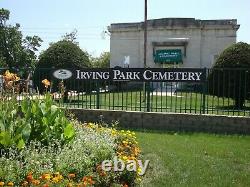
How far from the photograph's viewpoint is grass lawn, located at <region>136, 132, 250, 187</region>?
6727 mm

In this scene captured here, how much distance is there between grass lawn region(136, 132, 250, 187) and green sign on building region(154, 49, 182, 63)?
28.8 metres

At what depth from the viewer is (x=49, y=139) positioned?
23.1 feet

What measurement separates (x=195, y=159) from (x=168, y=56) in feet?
104

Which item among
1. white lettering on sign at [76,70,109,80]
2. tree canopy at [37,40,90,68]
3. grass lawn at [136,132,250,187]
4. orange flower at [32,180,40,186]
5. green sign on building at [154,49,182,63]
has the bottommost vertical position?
grass lawn at [136,132,250,187]

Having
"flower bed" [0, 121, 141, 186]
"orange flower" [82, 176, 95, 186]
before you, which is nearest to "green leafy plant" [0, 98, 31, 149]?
"flower bed" [0, 121, 141, 186]

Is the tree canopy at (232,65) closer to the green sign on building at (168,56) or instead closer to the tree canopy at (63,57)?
the tree canopy at (63,57)

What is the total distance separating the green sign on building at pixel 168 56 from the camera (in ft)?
128

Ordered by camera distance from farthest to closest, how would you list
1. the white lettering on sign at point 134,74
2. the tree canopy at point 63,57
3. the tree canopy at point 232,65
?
the tree canopy at point 63,57
the tree canopy at point 232,65
the white lettering on sign at point 134,74

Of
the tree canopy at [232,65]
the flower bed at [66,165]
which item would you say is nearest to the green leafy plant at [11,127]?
the flower bed at [66,165]

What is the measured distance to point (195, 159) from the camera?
26.4 ft

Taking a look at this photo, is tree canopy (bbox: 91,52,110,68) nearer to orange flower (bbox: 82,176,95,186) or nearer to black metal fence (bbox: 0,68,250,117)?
black metal fence (bbox: 0,68,250,117)

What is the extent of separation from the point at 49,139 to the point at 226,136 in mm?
5506

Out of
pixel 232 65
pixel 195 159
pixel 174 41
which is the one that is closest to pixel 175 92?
pixel 232 65

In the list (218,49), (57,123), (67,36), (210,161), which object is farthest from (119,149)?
(67,36)
